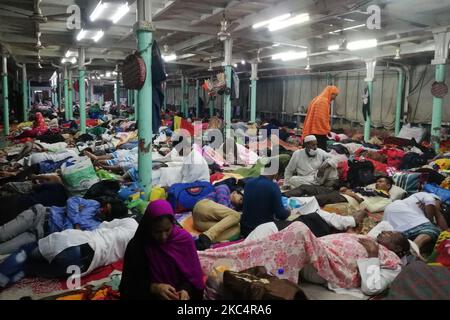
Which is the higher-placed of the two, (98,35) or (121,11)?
(98,35)

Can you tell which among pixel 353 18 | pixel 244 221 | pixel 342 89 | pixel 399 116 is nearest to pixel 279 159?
pixel 353 18

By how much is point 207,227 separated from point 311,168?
9.99 feet

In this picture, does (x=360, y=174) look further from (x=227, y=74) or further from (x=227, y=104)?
(x=227, y=74)

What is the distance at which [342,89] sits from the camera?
58.6ft

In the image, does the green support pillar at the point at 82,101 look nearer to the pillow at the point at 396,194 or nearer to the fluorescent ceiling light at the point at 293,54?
the fluorescent ceiling light at the point at 293,54

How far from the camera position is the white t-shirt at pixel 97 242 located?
3.84 m

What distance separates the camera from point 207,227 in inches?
199

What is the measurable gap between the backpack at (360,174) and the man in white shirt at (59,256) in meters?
5.02

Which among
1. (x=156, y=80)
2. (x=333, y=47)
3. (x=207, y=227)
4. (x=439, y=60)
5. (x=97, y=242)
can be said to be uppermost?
(x=333, y=47)

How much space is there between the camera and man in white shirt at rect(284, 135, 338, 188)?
7168mm

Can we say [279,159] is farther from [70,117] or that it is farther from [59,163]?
[70,117]

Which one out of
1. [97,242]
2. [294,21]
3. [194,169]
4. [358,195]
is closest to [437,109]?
[294,21]

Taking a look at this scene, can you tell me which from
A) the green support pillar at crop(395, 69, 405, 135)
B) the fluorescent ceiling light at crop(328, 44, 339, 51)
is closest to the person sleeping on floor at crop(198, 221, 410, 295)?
the fluorescent ceiling light at crop(328, 44, 339, 51)

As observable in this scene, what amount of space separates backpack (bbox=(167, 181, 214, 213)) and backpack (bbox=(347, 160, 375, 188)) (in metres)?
3.01
